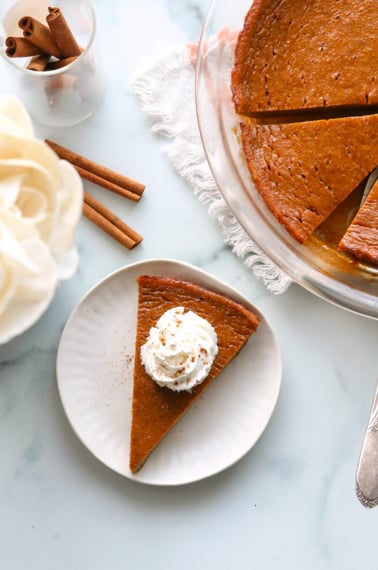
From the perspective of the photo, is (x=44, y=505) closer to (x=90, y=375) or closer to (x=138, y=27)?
(x=90, y=375)

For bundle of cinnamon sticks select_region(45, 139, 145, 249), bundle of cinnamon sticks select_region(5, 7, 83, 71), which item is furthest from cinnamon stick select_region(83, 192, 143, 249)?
bundle of cinnamon sticks select_region(5, 7, 83, 71)

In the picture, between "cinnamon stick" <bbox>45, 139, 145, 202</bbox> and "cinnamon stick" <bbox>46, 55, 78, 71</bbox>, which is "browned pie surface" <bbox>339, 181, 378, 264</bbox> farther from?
"cinnamon stick" <bbox>46, 55, 78, 71</bbox>

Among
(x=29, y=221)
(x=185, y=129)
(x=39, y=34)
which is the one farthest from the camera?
(x=185, y=129)

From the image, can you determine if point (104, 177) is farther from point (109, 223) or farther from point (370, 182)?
point (370, 182)

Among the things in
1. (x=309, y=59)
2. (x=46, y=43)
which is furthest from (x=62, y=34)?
(x=309, y=59)

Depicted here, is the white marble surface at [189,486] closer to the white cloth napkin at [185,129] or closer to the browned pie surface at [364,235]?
the white cloth napkin at [185,129]

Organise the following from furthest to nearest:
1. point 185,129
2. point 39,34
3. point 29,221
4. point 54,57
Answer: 1. point 185,129
2. point 54,57
3. point 39,34
4. point 29,221

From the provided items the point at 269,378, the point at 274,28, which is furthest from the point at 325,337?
the point at 274,28
